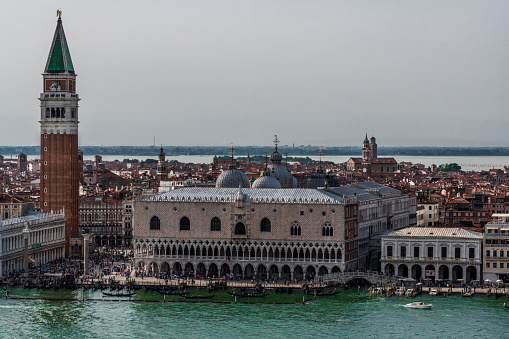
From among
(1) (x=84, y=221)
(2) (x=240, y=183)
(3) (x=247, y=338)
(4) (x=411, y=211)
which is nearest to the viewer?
(3) (x=247, y=338)

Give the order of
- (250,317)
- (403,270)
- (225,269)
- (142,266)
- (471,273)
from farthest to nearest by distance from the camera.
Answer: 1. (142,266)
2. (225,269)
3. (403,270)
4. (471,273)
5. (250,317)

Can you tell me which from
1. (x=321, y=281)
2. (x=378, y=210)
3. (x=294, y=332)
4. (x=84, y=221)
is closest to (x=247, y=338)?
(x=294, y=332)

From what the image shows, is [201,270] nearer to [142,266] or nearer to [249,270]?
[249,270]

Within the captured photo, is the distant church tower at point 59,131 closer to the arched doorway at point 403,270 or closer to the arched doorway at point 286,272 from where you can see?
the arched doorway at point 286,272

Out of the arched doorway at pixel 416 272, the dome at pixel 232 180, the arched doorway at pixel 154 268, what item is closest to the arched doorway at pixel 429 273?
the arched doorway at pixel 416 272

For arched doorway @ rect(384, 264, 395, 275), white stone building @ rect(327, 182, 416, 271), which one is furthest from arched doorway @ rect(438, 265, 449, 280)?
white stone building @ rect(327, 182, 416, 271)

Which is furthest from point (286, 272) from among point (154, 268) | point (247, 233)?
point (154, 268)

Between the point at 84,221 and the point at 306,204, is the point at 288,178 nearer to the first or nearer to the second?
the point at 306,204
